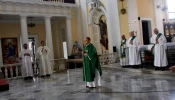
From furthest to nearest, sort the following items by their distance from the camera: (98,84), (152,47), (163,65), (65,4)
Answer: (65,4) → (152,47) → (163,65) → (98,84)

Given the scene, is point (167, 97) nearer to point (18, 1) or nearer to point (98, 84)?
point (98, 84)

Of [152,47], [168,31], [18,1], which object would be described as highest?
[18,1]

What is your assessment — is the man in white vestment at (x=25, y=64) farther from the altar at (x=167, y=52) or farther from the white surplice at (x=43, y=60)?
the altar at (x=167, y=52)

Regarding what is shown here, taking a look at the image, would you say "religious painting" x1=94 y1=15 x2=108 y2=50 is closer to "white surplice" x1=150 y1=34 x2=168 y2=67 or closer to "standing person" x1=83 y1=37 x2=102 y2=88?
"white surplice" x1=150 y1=34 x2=168 y2=67

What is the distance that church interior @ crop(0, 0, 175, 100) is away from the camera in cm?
561

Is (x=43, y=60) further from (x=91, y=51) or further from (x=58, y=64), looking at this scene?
(x=91, y=51)

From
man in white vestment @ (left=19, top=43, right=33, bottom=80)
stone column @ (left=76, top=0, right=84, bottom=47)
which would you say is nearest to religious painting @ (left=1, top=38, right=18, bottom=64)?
stone column @ (left=76, top=0, right=84, bottom=47)

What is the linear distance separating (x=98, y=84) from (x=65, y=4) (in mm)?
9506

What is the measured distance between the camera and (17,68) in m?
9.59

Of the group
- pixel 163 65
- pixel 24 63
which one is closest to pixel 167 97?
pixel 163 65

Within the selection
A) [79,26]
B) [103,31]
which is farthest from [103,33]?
[79,26]

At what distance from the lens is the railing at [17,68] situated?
30.1ft

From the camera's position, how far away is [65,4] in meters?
14.2

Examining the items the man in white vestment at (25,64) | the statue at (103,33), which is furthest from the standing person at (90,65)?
the statue at (103,33)
